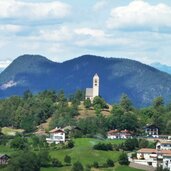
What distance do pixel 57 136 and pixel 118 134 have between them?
799 cm

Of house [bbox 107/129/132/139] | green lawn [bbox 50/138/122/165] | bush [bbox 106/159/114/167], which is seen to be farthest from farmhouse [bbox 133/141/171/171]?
house [bbox 107/129/132/139]

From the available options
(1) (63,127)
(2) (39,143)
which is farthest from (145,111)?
(2) (39,143)

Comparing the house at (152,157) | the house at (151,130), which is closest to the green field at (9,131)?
the house at (151,130)

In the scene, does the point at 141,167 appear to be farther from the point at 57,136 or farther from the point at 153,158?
the point at 57,136

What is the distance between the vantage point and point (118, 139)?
271 feet

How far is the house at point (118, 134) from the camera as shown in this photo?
3369 inches

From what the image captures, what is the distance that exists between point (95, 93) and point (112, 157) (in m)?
43.7

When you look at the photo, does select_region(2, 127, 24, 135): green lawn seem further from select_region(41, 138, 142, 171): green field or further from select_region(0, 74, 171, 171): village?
select_region(41, 138, 142, 171): green field

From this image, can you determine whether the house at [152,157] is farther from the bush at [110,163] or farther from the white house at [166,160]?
the bush at [110,163]

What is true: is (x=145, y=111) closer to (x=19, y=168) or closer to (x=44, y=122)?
(x=44, y=122)

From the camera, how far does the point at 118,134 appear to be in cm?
8656

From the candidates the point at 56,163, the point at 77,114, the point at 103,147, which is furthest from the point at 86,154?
the point at 77,114

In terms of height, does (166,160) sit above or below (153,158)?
below

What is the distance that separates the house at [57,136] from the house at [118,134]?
5572mm
